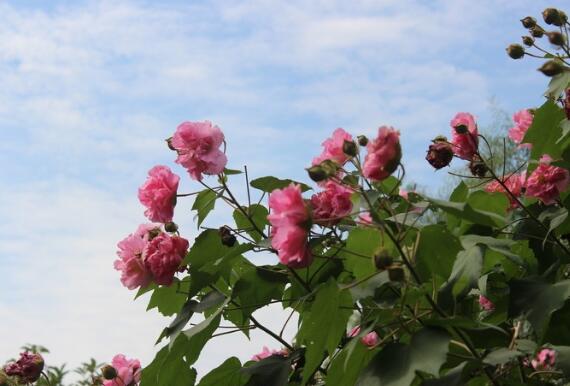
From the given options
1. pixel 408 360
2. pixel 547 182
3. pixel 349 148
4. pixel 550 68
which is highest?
pixel 550 68

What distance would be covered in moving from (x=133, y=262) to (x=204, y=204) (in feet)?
0.74

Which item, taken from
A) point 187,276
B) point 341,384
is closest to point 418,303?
point 341,384

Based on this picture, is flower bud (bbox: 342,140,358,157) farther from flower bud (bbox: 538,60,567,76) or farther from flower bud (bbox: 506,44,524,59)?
flower bud (bbox: 506,44,524,59)

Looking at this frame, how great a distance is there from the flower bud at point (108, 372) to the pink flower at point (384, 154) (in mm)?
1204

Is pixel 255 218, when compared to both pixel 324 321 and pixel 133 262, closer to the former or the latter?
pixel 133 262

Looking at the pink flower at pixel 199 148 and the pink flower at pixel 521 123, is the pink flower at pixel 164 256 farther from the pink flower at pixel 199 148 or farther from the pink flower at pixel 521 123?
the pink flower at pixel 521 123

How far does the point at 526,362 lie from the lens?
2.19m

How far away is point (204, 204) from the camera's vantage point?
83.9 inches

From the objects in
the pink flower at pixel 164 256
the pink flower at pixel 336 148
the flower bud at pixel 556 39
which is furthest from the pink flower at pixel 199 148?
the flower bud at pixel 556 39

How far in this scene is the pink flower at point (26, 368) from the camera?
8.04ft

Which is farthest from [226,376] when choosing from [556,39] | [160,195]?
[556,39]

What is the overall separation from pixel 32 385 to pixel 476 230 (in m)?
1.39

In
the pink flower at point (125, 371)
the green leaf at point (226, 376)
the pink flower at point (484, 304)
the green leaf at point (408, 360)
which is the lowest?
the green leaf at point (408, 360)

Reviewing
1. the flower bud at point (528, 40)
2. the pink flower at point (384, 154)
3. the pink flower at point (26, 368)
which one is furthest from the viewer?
the flower bud at point (528, 40)
